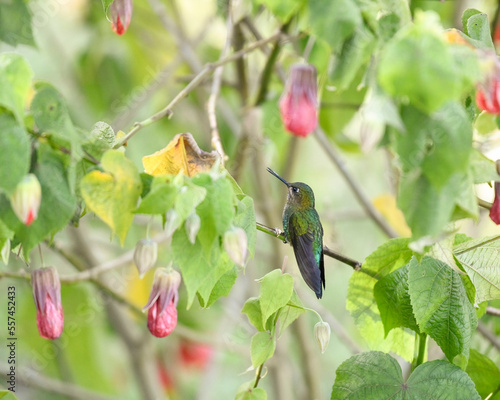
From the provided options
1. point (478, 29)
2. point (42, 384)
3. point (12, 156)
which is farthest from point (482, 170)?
point (42, 384)

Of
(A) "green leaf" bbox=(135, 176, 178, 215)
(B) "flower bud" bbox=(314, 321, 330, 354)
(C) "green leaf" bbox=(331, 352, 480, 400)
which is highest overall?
(A) "green leaf" bbox=(135, 176, 178, 215)

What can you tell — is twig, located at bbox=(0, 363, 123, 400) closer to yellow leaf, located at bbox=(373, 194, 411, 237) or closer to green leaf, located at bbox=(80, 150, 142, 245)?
yellow leaf, located at bbox=(373, 194, 411, 237)

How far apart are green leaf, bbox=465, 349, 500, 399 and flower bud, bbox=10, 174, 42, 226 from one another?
559 mm

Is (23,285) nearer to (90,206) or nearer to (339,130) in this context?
(339,130)

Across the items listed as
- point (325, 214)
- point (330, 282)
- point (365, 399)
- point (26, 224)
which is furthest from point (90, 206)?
point (330, 282)

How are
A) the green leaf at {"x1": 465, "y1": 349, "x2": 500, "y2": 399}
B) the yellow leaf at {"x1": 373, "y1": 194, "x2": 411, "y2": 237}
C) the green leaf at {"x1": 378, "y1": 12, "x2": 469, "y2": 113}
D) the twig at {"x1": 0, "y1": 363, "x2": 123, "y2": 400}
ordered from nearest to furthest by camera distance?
the green leaf at {"x1": 378, "y1": 12, "x2": 469, "y2": 113}
the green leaf at {"x1": 465, "y1": 349, "x2": 500, "y2": 399}
the twig at {"x1": 0, "y1": 363, "x2": 123, "y2": 400}
the yellow leaf at {"x1": 373, "y1": 194, "x2": 411, "y2": 237}

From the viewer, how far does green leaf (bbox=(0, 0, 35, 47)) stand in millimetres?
937

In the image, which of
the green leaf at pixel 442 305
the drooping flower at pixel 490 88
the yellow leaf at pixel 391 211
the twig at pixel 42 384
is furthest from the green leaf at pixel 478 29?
the twig at pixel 42 384

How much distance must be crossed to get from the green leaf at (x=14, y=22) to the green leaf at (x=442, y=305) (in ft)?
2.09

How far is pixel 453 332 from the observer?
670 millimetres

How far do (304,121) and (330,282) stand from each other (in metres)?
1.82

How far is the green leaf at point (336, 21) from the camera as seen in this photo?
1.77 ft

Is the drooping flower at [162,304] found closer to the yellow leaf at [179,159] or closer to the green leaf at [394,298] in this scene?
the yellow leaf at [179,159]

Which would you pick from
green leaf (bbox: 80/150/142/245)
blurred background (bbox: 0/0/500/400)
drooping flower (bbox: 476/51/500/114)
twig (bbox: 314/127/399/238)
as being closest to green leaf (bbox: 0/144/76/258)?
green leaf (bbox: 80/150/142/245)
